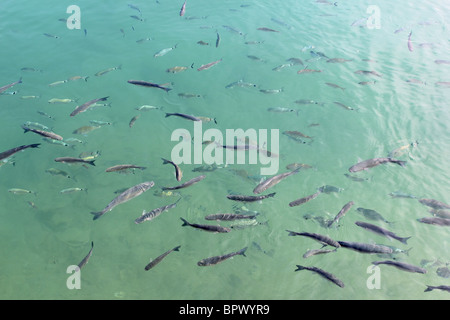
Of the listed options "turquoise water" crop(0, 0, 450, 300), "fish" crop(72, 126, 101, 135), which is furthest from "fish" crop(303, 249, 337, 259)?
"fish" crop(72, 126, 101, 135)

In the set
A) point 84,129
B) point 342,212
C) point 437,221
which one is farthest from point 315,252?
point 84,129

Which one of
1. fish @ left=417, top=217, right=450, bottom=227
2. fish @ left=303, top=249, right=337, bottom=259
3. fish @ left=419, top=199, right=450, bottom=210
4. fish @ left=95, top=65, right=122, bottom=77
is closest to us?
fish @ left=303, top=249, right=337, bottom=259

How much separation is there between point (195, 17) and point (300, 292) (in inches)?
509

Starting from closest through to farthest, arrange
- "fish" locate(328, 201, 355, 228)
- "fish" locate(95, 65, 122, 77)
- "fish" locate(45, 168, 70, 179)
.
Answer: "fish" locate(328, 201, 355, 228) → "fish" locate(45, 168, 70, 179) → "fish" locate(95, 65, 122, 77)

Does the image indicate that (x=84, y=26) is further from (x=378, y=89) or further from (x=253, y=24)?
(x=378, y=89)

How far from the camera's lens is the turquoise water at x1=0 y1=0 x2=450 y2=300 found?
19.3 ft

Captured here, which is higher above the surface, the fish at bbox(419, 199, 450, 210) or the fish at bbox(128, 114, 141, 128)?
the fish at bbox(419, 199, 450, 210)

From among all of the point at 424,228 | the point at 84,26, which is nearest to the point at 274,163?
the point at 424,228

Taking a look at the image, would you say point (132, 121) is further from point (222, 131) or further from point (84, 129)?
point (222, 131)

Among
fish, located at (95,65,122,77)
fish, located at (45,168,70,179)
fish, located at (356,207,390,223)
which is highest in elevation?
fish, located at (95,65,122,77)

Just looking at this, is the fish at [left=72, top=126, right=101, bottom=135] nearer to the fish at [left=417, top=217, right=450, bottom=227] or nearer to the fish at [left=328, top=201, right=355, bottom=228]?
the fish at [left=328, top=201, right=355, bottom=228]

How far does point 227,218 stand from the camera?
5.71m

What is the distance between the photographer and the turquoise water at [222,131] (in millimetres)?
5891

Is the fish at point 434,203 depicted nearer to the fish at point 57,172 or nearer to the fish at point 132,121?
the fish at point 132,121
